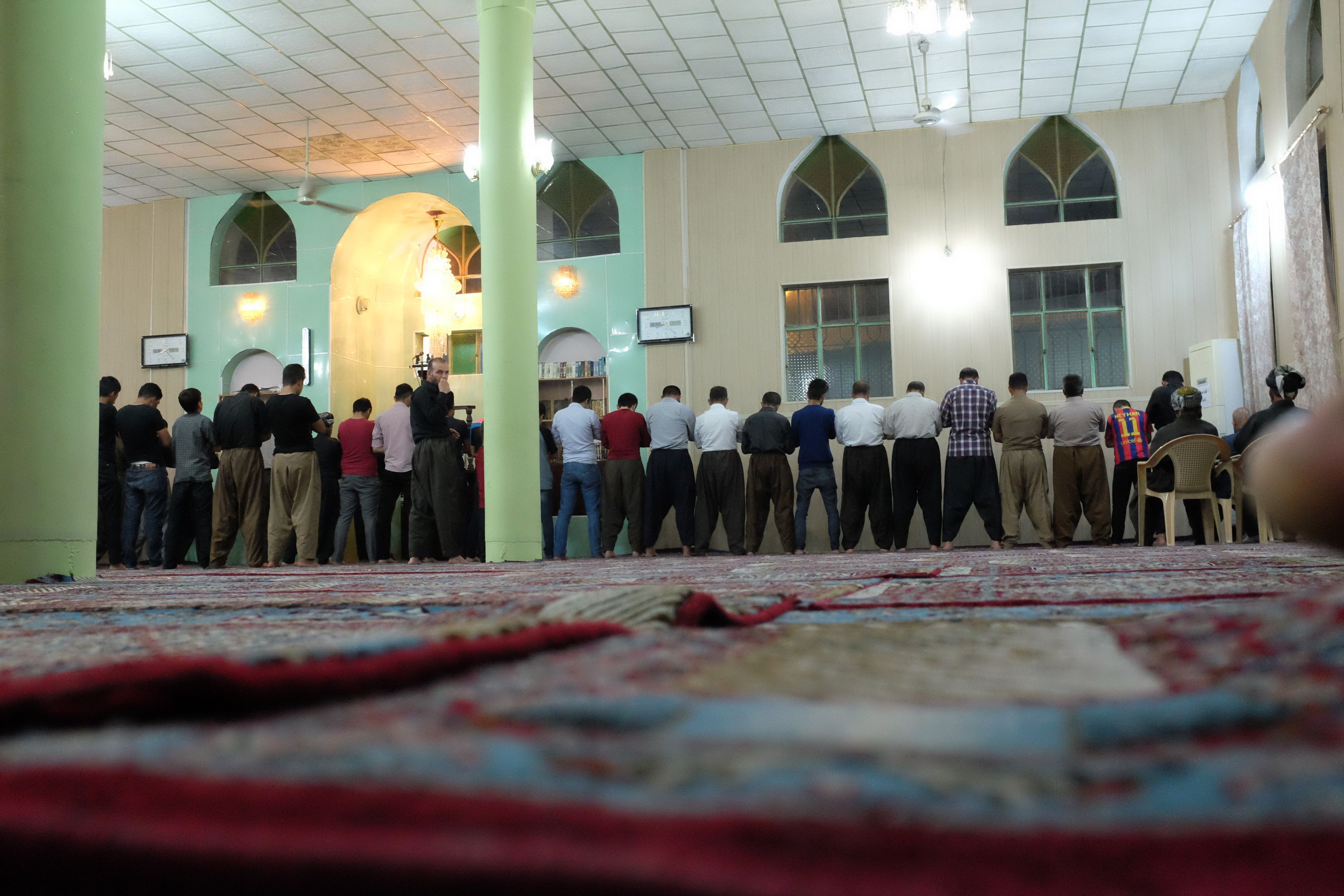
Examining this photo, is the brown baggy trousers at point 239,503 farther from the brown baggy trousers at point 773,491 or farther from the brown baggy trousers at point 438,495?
the brown baggy trousers at point 773,491

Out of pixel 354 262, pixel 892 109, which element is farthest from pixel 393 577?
pixel 354 262

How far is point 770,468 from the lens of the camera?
31.4 ft

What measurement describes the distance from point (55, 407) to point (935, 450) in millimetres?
7083

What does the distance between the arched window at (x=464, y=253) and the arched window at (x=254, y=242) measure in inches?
74.7

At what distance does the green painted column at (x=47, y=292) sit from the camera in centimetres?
412

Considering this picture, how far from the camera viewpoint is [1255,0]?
8.47m

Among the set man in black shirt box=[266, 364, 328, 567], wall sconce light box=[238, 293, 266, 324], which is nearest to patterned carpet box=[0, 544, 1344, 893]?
man in black shirt box=[266, 364, 328, 567]

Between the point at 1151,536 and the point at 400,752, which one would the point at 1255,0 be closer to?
the point at 1151,536

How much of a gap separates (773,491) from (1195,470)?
359 cm

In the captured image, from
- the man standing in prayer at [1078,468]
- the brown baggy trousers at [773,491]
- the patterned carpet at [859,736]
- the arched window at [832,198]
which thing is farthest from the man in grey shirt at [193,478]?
the patterned carpet at [859,736]

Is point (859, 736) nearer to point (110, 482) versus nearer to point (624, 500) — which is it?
point (110, 482)

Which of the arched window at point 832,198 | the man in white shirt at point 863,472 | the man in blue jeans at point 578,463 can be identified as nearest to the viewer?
the man in blue jeans at point 578,463

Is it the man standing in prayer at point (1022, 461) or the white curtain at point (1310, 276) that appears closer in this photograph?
the white curtain at point (1310, 276)

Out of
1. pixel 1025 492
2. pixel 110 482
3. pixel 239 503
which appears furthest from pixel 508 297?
pixel 1025 492
